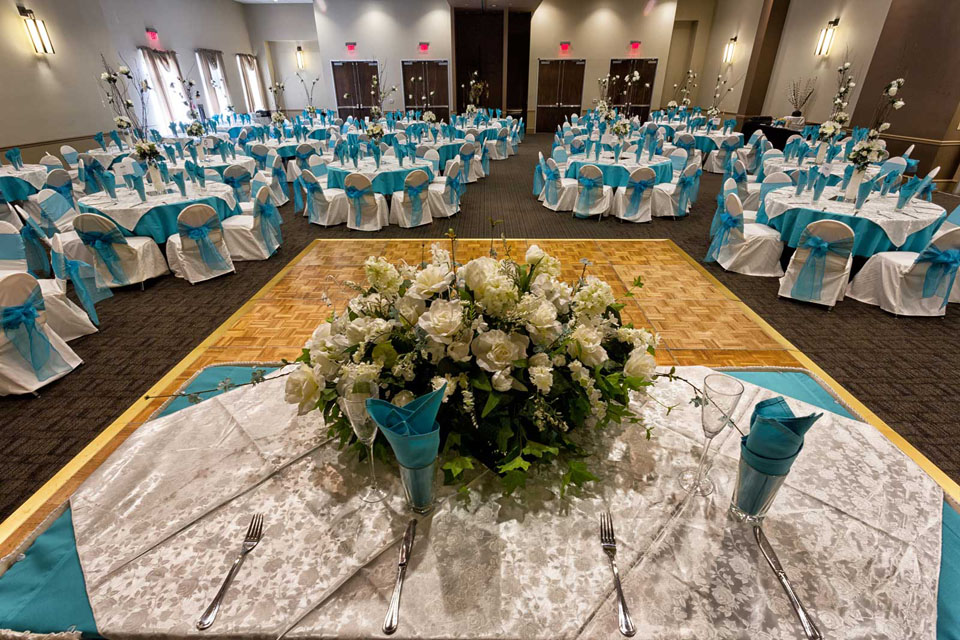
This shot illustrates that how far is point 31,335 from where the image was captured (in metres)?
2.65

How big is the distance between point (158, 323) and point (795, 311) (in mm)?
5331

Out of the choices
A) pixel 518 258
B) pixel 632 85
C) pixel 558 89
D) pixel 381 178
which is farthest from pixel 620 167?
pixel 632 85

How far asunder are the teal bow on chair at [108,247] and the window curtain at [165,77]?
1008 centimetres

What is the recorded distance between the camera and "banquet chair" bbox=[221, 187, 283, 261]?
4.56 m

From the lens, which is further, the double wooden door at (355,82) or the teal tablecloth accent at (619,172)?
the double wooden door at (355,82)

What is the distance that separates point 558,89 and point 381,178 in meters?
11.2

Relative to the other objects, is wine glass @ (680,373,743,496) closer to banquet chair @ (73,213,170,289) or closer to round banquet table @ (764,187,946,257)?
round banquet table @ (764,187,946,257)

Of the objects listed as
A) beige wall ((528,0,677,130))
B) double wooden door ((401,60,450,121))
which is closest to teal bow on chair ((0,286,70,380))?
double wooden door ((401,60,450,121))

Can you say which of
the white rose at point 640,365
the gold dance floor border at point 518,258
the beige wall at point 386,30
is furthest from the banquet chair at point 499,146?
the white rose at point 640,365

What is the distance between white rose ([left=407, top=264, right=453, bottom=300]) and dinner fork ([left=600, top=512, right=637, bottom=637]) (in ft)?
2.10

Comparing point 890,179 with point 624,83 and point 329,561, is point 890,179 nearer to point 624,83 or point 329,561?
point 329,561

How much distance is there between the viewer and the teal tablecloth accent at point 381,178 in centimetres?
575

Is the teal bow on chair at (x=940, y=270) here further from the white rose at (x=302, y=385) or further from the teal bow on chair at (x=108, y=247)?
the teal bow on chair at (x=108, y=247)

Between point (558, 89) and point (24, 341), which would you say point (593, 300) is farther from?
point (558, 89)
